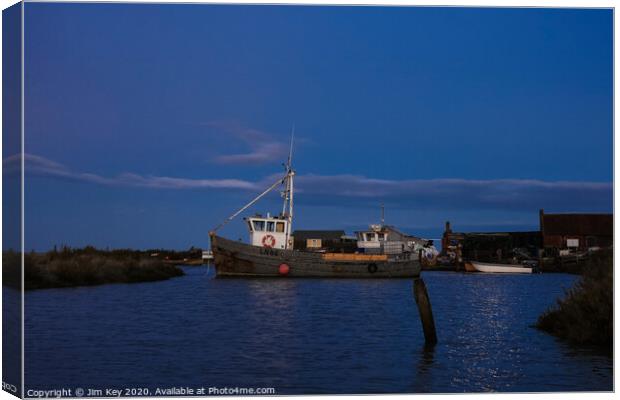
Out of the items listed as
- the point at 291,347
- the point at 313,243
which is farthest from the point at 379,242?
the point at 291,347

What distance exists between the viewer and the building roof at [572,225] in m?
73.9

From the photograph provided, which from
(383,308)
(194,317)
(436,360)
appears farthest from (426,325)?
(383,308)

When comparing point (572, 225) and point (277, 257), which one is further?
point (572, 225)

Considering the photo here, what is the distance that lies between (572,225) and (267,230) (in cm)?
3085

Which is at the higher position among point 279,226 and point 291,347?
point 279,226

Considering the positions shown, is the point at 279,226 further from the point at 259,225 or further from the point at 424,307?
the point at 424,307

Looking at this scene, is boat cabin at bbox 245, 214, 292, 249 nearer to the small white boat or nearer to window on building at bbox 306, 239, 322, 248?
the small white boat

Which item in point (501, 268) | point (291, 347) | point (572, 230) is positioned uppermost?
point (572, 230)

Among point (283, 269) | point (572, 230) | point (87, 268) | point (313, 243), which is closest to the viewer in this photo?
point (87, 268)

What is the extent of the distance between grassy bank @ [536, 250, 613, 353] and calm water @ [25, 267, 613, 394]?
563 mm

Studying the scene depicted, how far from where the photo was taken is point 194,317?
28.0 metres

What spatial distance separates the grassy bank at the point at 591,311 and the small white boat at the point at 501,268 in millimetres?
59114

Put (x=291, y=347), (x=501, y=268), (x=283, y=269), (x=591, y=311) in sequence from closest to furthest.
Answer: (x=591, y=311), (x=291, y=347), (x=283, y=269), (x=501, y=268)

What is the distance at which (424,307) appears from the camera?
62.4 ft
